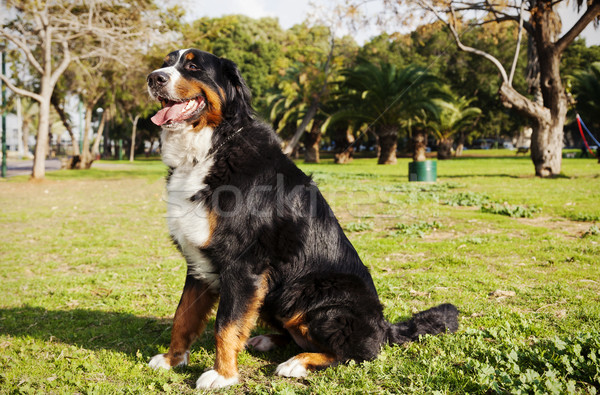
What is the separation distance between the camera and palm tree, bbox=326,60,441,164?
29.6 m

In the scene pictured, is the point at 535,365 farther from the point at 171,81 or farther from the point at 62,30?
the point at 62,30

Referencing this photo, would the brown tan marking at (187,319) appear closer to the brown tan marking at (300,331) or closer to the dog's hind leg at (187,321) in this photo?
the dog's hind leg at (187,321)

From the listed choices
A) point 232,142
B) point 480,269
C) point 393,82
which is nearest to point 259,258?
point 232,142

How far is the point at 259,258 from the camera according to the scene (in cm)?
309

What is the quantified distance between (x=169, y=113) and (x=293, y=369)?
200 cm

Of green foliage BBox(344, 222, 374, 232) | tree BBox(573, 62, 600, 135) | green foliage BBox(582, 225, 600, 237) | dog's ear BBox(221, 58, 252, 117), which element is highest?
tree BBox(573, 62, 600, 135)


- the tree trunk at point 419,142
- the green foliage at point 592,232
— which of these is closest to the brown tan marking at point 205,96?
the green foliage at point 592,232

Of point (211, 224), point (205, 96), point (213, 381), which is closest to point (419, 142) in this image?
point (205, 96)

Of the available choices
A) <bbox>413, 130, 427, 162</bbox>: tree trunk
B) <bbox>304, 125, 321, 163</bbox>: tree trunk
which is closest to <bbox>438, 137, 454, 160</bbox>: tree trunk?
<bbox>413, 130, 427, 162</bbox>: tree trunk

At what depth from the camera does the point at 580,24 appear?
15414 millimetres

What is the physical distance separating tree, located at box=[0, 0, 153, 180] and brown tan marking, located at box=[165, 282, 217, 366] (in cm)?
1714

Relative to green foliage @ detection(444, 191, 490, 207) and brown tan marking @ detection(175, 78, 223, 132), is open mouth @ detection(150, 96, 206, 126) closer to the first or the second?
brown tan marking @ detection(175, 78, 223, 132)

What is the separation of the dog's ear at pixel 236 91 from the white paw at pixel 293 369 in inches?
72.6

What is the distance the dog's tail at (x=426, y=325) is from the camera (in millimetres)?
3461
